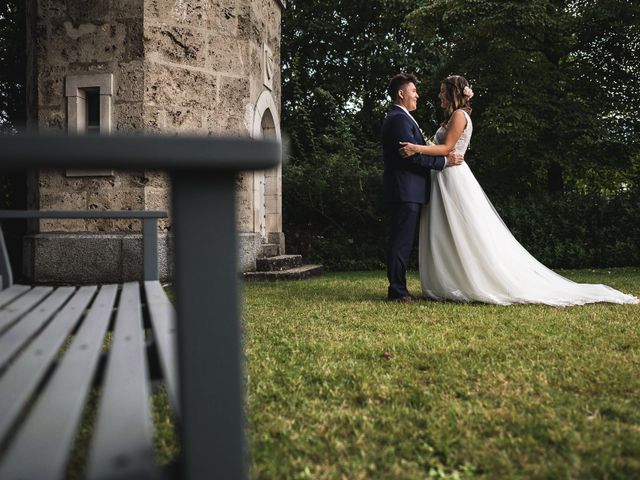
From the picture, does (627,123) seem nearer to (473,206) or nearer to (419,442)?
(473,206)

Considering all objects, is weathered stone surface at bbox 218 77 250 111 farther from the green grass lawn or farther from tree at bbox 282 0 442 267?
the green grass lawn

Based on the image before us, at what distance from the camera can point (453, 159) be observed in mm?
6344

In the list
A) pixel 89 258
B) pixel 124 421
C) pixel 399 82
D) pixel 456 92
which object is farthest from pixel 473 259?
pixel 89 258

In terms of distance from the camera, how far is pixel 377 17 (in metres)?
20.8

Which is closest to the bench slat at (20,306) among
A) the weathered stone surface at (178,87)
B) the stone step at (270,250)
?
the weathered stone surface at (178,87)

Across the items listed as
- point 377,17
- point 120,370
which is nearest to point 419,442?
point 120,370

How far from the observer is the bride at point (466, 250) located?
5977 mm

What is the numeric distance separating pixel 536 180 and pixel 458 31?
14.6ft

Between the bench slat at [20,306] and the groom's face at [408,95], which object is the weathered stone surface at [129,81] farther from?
the bench slat at [20,306]

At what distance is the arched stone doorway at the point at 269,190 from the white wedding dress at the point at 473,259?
4.62 metres

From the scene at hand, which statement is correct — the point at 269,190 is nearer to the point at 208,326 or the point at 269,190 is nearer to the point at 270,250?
the point at 270,250

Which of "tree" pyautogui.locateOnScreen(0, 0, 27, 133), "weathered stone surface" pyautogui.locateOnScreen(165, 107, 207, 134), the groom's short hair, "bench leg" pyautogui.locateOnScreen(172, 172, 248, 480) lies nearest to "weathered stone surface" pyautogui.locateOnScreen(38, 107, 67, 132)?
"weathered stone surface" pyautogui.locateOnScreen(165, 107, 207, 134)

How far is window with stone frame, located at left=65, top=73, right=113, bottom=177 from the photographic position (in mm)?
8836

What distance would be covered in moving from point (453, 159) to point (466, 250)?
0.99m
